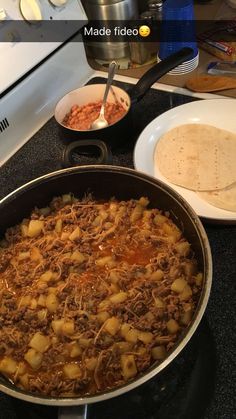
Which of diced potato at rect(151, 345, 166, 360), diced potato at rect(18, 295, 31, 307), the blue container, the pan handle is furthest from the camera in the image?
the blue container

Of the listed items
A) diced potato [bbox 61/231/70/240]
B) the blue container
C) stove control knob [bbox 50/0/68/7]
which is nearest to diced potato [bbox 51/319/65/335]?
diced potato [bbox 61/231/70/240]

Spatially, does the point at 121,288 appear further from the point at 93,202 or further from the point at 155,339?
the point at 93,202

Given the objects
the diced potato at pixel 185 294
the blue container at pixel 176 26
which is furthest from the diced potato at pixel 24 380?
the blue container at pixel 176 26

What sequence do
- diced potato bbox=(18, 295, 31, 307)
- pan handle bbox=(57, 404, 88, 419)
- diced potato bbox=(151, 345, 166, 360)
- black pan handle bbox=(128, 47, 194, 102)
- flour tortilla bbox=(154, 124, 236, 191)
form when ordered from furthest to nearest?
black pan handle bbox=(128, 47, 194, 102) < flour tortilla bbox=(154, 124, 236, 191) < diced potato bbox=(18, 295, 31, 307) < diced potato bbox=(151, 345, 166, 360) < pan handle bbox=(57, 404, 88, 419)

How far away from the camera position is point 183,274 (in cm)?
79

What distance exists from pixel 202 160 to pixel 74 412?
0.71 metres

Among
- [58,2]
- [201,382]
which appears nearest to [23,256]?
[201,382]

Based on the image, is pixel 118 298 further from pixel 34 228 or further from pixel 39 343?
pixel 34 228

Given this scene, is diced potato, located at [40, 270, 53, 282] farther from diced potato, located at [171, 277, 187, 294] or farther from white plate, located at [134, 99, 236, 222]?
white plate, located at [134, 99, 236, 222]

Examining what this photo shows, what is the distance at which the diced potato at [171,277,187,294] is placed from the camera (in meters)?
0.76

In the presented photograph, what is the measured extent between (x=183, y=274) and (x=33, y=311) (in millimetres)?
297

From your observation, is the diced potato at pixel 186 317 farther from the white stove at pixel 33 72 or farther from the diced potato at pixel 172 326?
the white stove at pixel 33 72

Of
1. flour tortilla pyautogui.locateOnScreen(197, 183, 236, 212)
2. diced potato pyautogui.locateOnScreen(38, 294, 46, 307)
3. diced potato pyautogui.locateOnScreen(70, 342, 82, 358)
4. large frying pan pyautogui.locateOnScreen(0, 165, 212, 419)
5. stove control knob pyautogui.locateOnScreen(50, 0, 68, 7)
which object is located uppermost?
stove control knob pyautogui.locateOnScreen(50, 0, 68, 7)

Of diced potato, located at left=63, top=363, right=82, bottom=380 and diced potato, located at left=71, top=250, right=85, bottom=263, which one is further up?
diced potato, located at left=71, top=250, right=85, bottom=263
